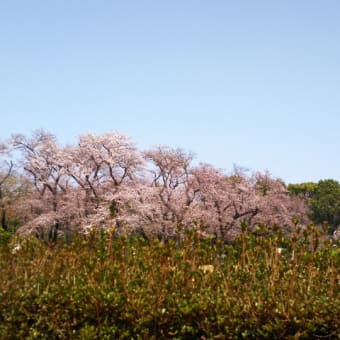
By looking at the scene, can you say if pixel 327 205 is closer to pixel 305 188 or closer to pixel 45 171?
pixel 305 188

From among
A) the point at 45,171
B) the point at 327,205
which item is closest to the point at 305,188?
the point at 327,205

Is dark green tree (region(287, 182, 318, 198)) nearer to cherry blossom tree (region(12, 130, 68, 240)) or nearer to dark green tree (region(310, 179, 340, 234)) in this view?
dark green tree (region(310, 179, 340, 234))

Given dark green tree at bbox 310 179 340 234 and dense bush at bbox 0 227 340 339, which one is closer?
dense bush at bbox 0 227 340 339

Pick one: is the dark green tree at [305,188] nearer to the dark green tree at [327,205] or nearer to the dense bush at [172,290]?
the dark green tree at [327,205]

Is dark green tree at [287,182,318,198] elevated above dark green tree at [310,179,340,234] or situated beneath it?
elevated above

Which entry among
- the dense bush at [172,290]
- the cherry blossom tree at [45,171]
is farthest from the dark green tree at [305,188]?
the dense bush at [172,290]

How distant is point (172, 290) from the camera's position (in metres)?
4.71

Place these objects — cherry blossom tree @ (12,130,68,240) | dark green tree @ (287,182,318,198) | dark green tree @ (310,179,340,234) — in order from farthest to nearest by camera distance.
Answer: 1. dark green tree @ (287,182,318,198)
2. dark green tree @ (310,179,340,234)
3. cherry blossom tree @ (12,130,68,240)

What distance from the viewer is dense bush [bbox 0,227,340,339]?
14.2ft

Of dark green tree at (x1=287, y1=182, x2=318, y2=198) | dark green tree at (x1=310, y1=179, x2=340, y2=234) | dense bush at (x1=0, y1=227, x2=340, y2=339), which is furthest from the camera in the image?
dark green tree at (x1=287, y1=182, x2=318, y2=198)

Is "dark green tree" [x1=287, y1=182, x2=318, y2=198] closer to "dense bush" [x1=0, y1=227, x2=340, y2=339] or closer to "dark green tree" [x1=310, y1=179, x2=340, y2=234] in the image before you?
"dark green tree" [x1=310, y1=179, x2=340, y2=234]

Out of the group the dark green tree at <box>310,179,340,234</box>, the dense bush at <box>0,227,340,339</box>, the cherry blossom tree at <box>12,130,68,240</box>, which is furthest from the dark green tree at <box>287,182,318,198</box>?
the dense bush at <box>0,227,340,339</box>

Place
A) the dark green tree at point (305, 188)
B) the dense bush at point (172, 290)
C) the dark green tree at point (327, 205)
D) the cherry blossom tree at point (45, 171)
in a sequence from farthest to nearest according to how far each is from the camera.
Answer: the dark green tree at point (305, 188) < the dark green tree at point (327, 205) < the cherry blossom tree at point (45, 171) < the dense bush at point (172, 290)

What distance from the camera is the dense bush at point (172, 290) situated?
14.2ft
